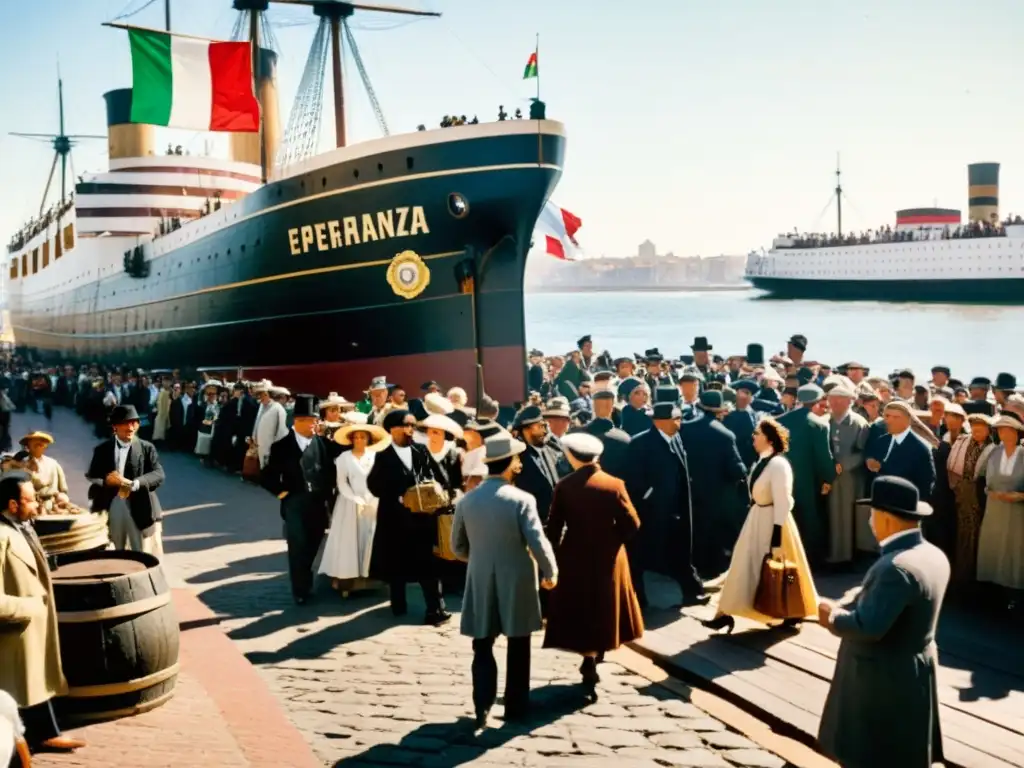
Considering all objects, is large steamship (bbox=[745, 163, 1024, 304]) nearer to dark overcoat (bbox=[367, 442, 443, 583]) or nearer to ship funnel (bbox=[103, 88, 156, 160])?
ship funnel (bbox=[103, 88, 156, 160])

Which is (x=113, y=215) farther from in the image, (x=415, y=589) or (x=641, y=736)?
(x=641, y=736)

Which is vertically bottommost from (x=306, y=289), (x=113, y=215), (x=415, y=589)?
(x=415, y=589)

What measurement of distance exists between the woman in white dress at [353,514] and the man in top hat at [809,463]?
363 centimetres

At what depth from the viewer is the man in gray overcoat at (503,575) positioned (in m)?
5.17

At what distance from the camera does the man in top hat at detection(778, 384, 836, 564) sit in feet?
27.0

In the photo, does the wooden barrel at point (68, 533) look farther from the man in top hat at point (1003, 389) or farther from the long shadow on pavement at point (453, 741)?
the man in top hat at point (1003, 389)

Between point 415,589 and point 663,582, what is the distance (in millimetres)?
2225

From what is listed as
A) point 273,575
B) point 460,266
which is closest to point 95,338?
point 460,266

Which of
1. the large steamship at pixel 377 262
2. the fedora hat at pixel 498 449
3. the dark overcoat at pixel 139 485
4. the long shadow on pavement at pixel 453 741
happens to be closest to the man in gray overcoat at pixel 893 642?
the long shadow on pavement at pixel 453 741

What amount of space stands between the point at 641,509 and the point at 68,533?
4.11 meters

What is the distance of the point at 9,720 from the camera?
9.96ft

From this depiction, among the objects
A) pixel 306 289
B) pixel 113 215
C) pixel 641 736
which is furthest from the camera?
pixel 113 215

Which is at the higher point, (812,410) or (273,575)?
(812,410)

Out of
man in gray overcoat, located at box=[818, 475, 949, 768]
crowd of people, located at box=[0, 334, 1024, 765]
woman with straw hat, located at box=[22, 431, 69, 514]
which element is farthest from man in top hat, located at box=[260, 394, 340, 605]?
man in gray overcoat, located at box=[818, 475, 949, 768]
